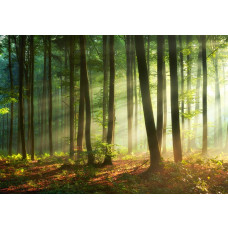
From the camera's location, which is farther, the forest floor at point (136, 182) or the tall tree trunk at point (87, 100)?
the tall tree trunk at point (87, 100)

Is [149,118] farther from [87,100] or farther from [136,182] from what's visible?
[87,100]

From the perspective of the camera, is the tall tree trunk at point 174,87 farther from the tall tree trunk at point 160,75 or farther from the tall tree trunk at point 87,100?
the tall tree trunk at point 87,100

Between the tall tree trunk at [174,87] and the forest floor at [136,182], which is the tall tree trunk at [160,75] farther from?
the forest floor at [136,182]

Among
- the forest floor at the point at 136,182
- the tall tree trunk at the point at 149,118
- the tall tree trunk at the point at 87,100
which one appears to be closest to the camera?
the forest floor at the point at 136,182

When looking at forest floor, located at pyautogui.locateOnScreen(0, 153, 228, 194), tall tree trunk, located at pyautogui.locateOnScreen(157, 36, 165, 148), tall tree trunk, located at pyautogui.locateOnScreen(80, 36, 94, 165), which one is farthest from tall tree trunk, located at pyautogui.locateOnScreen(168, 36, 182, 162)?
tall tree trunk, located at pyautogui.locateOnScreen(80, 36, 94, 165)

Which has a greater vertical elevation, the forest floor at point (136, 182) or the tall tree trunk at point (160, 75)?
the tall tree trunk at point (160, 75)

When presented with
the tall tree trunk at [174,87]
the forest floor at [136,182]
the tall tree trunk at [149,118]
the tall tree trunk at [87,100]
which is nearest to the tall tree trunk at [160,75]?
the tall tree trunk at [174,87]

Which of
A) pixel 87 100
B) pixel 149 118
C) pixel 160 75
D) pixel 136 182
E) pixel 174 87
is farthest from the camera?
pixel 160 75

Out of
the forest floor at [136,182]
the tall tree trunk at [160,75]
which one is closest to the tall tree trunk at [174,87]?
the tall tree trunk at [160,75]

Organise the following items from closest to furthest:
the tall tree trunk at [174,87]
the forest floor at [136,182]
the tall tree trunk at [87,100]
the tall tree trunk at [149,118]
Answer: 1. the forest floor at [136,182]
2. the tall tree trunk at [149,118]
3. the tall tree trunk at [174,87]
4. the tall tree trunk at [87,100]

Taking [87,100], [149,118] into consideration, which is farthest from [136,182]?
[87,100]

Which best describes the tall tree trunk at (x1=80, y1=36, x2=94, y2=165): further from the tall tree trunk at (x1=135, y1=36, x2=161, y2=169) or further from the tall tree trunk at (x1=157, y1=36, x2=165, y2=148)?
the tall tree trunk at (x1=157, y1=36, x2=165, y2=148)
